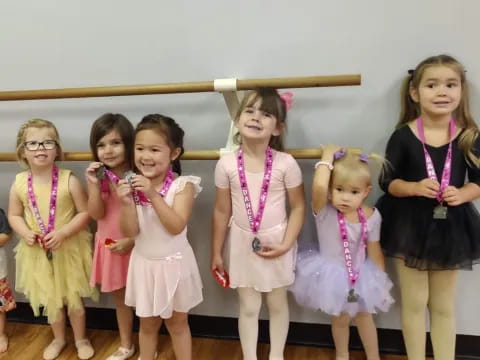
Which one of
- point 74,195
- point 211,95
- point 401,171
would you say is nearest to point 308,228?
point 401,171

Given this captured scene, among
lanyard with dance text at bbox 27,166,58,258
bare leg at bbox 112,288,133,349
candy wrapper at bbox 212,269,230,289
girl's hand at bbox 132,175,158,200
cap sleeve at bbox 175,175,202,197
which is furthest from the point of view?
bare leg at bbox 112,288,133,349

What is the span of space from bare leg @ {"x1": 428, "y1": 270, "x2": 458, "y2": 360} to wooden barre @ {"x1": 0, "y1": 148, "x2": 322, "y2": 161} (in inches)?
21.9

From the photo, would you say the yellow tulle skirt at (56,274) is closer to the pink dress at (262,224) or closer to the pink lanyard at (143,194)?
the pink lanyard at (143,194)

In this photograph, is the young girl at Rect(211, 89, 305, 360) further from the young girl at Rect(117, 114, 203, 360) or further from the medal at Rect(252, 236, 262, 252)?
the young girl at Rect(117, 114, 203, 360)

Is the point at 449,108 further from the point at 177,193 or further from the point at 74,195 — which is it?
the point at 74,195

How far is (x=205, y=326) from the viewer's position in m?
1.85

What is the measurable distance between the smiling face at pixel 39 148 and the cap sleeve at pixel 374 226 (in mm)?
1119

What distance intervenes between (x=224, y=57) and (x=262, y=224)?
23.4 inches

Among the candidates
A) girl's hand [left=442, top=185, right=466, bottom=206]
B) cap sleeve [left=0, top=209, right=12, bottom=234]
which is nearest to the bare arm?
girl's hand [left=442, top=185, right=466, bottom=206]

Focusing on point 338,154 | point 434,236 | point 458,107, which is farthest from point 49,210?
point 458,107

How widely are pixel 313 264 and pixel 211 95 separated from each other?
0.69m

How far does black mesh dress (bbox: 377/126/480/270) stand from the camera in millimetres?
1388

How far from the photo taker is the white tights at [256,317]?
1530 mm

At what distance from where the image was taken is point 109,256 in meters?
1.60
